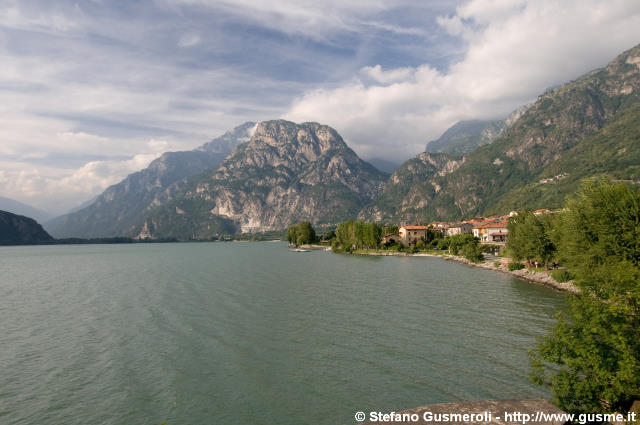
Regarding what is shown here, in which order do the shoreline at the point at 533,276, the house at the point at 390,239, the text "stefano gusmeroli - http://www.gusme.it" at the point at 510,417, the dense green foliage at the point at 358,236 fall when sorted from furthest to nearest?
the house at the point at 390,239 → the dense green foliage at the point at 358,236 → the shoreline at the point at 533,276 → the text "stefano gusmeroli - http://www.gusme.it" at the point at 510,417

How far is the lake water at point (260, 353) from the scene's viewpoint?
1839 cm

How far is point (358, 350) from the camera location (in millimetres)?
25812

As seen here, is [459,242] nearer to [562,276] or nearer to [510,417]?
[562,276]

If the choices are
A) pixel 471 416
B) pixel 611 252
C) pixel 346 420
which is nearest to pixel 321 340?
pixel 346 420

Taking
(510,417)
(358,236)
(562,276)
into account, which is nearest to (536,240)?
(562,276)

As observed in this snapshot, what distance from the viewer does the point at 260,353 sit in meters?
26.0

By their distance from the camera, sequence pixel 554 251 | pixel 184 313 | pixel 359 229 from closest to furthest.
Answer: pixel 184 313
pixel 554 251
pixel 359 229

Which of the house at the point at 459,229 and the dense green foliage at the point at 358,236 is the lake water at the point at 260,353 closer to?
the dense green foliage at the point at 358,236

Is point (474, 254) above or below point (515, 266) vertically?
above

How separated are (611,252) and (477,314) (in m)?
16.2

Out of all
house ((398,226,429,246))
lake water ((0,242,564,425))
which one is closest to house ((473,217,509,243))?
house ((398,226,429,246))

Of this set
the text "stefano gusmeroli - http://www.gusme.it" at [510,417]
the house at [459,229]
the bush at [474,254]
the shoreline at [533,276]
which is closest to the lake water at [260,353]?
the shoreline at [533,276]

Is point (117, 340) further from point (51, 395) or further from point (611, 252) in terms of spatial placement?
point (611, 252)

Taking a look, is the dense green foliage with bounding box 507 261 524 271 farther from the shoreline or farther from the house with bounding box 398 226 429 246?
the house with bounding box 398 226 429 246
